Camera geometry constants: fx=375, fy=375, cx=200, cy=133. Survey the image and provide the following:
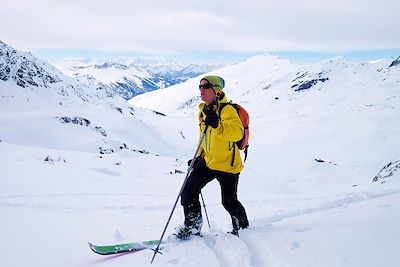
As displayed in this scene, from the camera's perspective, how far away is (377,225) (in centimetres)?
641

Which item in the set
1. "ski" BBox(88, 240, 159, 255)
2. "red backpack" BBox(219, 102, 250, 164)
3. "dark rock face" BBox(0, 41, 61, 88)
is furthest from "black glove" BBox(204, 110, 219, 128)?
"dark rock face" BBox(0, 41, 61, 88)

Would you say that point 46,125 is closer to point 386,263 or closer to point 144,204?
point 144,204

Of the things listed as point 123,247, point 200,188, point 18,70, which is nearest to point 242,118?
point 200,188

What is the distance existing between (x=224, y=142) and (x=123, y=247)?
2.32 m

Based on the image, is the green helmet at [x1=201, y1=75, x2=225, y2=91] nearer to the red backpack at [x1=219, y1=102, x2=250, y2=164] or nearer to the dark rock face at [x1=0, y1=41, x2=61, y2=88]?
the red backpack at [x1=219, y1=102, x2=250, y2=164]

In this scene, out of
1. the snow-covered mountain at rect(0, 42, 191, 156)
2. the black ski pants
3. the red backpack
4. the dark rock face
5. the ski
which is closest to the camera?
the ski

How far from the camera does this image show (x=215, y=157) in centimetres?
625

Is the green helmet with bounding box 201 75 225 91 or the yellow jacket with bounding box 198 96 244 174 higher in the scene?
the green helmet with bounding box 201 75 225 91

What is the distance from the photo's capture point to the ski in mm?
5648

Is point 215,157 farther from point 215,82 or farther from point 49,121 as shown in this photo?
point 49,121

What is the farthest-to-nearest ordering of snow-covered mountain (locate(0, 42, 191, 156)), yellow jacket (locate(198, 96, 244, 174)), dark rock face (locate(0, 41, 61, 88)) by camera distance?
dark rock face (locate(0, 41, 61, 88)), snow-covered mountain (locate(0, 42, 191, 156)), yellow jacket (locate(198, 96, 244, 174))

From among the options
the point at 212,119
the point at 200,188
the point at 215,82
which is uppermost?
the point at 215,82

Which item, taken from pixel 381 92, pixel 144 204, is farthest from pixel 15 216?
pixel 381 92

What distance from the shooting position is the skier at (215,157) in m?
5.86
